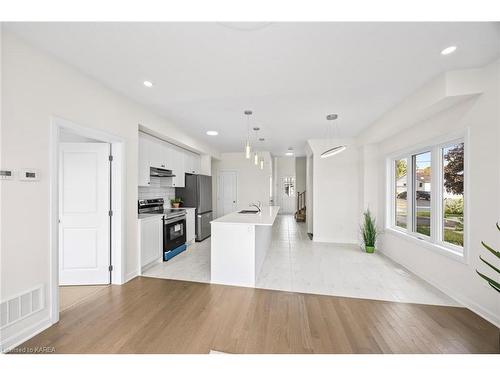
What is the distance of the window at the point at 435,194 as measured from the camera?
2664mm

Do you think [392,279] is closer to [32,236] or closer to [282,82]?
[282,82]

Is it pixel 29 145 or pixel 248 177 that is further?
pixel 248 177

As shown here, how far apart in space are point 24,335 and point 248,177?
596 cm

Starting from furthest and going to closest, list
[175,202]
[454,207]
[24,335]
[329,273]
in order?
1. [175,202]
2. [329,273]
3. [454,207]
4. [24,335]

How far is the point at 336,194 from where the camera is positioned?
533 centimetres

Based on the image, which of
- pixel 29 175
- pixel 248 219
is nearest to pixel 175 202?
pixel 248 219

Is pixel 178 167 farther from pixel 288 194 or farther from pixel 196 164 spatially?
pixel 288 194

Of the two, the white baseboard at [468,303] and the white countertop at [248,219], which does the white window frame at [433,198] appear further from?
the white countertop at [248,219]

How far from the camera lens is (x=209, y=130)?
14.9 ft

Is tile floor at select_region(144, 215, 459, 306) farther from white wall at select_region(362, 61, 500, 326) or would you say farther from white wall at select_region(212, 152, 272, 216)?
white wall at select_region(212, 152, 272, 216)

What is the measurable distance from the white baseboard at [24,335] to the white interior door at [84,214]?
959mm

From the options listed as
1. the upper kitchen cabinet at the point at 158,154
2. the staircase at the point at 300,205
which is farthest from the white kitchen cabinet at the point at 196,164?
the staircase at the point at 300,205

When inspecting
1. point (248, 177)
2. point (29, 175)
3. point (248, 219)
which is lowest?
point (248, 219)

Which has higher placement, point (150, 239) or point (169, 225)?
point (169, 225)
